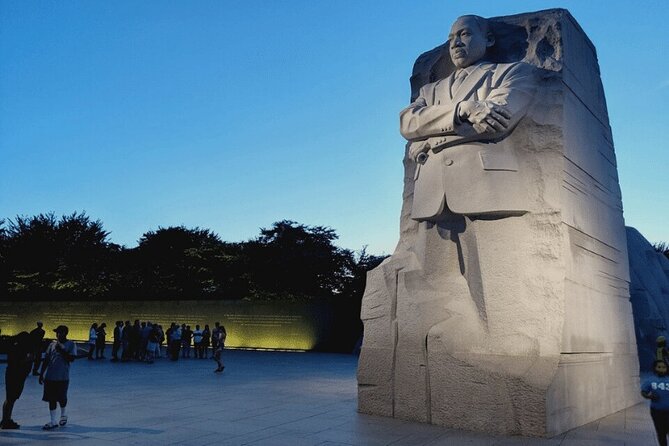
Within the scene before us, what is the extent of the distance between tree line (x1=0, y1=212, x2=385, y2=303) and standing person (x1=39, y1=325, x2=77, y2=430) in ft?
88.6

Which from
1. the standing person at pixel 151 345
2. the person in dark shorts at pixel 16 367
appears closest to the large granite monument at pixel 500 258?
the person in dark shorts at pixel 16 367

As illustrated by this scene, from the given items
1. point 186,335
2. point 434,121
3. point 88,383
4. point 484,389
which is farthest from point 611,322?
point 186,335

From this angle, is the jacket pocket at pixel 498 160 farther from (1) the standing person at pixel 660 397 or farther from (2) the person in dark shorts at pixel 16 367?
(2) the person in dark shorts at pixel 16 367

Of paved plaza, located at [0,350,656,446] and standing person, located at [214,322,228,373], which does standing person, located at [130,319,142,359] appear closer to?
standing person, located at [214,322,228,373]

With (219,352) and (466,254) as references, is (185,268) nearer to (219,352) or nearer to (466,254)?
(219,352)

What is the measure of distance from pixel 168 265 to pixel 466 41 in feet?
116

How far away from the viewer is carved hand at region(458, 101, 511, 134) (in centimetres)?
605

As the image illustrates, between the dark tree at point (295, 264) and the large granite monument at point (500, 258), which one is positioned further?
the dark tree at point (295, 264)

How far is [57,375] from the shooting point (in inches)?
251

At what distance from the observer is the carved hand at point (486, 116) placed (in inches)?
238

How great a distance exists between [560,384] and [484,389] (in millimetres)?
822

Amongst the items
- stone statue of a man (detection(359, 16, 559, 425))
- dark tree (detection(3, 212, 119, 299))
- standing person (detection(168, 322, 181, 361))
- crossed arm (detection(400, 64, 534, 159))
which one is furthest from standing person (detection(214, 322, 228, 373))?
dark tree (detection(3, 212, 119, 299))

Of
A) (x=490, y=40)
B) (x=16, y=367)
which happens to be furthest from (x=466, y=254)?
(x=16, y=367)

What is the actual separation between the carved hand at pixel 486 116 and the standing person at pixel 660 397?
2875 millimetres
